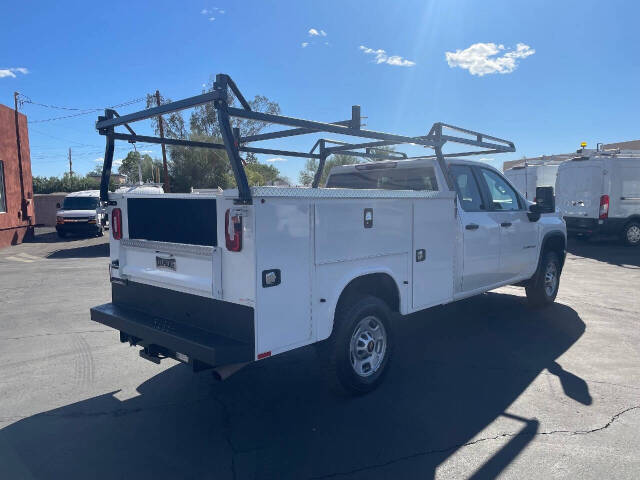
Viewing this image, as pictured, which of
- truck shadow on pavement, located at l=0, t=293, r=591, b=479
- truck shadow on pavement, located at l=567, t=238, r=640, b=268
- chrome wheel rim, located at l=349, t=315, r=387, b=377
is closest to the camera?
truck shadow on pavement, located at l=0, t=293, r=591, b=479

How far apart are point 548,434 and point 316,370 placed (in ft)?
7.07

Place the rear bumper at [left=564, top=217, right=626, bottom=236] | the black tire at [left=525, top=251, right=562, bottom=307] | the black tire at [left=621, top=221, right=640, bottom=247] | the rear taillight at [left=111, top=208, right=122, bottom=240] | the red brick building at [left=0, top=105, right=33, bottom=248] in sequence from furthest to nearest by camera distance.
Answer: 1. the red brick building at [left=0, top=105, right=33, bottom=248]
2. the black tire at [left=621, top=221, right=640, bottom=247]
3. the rear bumper at [left=564, top=217, right=626, bottom=236]
4. the black tire at [left=525, top=251, right=562, bottom=307]
5. the rear taillight at [left=111, top=208, right=122, bottom=240]

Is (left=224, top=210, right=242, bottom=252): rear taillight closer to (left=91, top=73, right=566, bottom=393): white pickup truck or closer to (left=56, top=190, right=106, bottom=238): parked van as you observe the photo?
(left=91, top=73, right=566, bottom=393): white pickup truck

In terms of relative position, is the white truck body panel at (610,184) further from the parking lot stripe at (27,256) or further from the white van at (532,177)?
the parking lot stripe at (27,256)

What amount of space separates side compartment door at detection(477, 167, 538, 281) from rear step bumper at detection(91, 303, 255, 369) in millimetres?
3733

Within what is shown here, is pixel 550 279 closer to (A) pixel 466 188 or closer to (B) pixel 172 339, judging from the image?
(A) pixel 466 188

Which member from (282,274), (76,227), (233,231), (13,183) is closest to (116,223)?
(233,231)

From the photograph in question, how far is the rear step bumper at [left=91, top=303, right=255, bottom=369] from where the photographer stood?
10.5 feet

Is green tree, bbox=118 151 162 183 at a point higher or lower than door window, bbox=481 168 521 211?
higher

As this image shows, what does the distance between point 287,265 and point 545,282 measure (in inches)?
202

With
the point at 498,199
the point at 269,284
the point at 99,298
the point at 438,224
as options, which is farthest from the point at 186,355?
the point at 99,298

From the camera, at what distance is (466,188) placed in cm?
562

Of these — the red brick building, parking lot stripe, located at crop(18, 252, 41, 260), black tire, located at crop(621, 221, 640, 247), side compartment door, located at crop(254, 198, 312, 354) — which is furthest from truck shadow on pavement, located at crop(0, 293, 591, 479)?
the red brick building

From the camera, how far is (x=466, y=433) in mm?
3609
